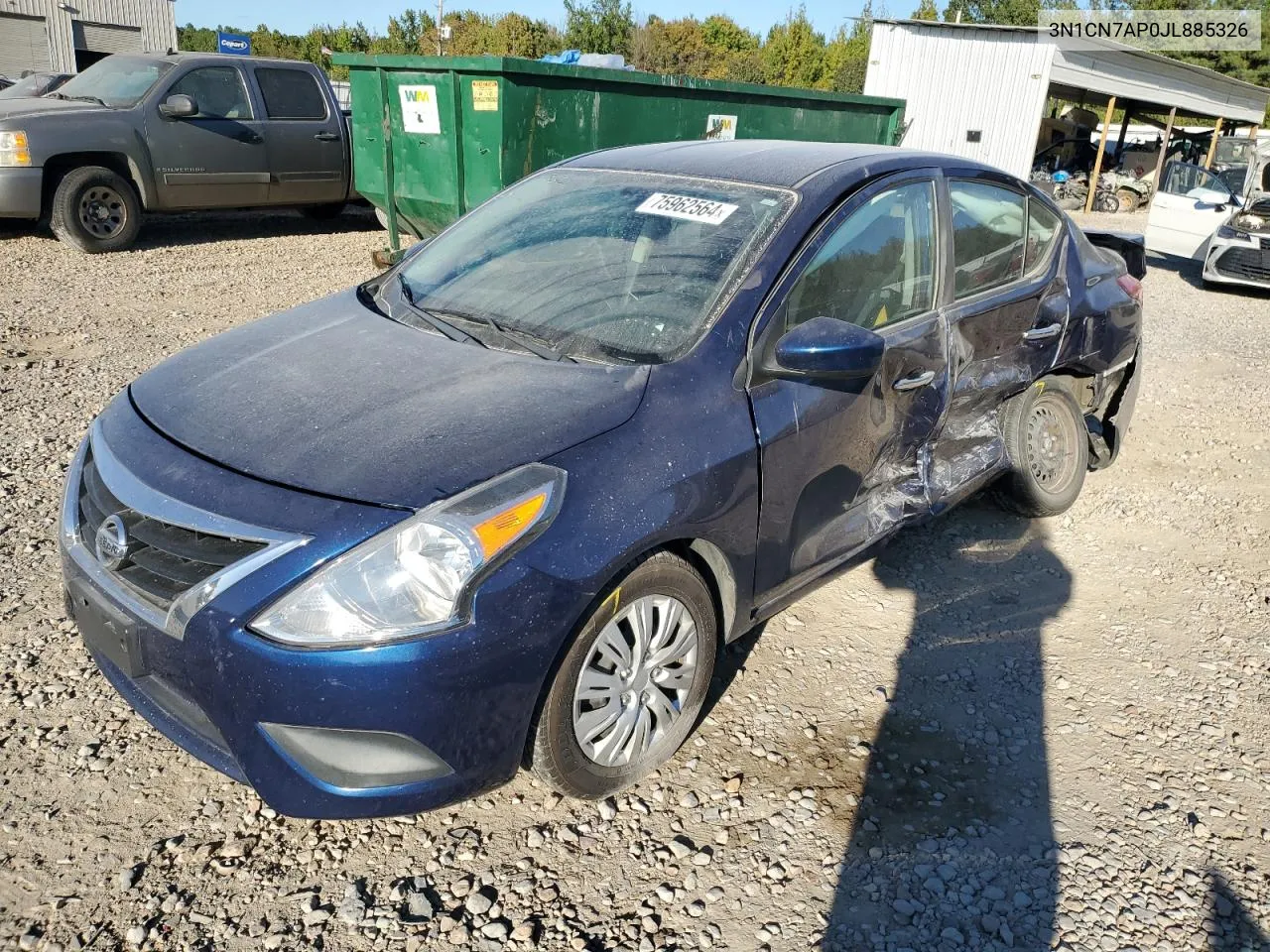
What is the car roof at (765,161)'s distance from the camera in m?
3.19

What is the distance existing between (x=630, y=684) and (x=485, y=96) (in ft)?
19.9

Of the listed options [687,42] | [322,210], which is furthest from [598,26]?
[322,210]

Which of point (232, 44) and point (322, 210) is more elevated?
point (232, 44)

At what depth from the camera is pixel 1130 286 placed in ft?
15.3

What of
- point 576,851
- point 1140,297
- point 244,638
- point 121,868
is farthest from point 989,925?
point 1140,297

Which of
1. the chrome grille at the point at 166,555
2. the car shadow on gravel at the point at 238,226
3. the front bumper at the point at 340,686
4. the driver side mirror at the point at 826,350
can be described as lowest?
the car shadow on gravel at the point at 238,226

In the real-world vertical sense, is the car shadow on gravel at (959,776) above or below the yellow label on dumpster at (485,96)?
below

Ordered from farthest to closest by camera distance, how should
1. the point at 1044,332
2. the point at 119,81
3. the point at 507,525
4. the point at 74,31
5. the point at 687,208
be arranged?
the point at 74,31 < the point at 119,81 < the point at 1044,332 < the point at 687,208 < the point at 507,525

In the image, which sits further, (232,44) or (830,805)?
(232,44)

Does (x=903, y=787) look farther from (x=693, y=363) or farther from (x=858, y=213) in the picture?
(x=858, y=213)

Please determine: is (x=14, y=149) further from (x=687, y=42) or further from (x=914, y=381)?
(x=687, y=42)

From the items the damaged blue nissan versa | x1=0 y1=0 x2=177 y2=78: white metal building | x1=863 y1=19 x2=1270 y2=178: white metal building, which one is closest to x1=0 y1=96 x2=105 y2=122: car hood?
the damaged blue nissan versa

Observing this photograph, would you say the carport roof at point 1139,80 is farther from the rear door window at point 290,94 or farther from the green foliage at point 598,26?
the green foliage at point 598,26

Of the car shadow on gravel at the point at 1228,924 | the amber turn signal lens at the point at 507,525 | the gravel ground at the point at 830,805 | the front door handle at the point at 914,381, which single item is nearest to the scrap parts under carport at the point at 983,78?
the gravel ground at the point at 830,805
